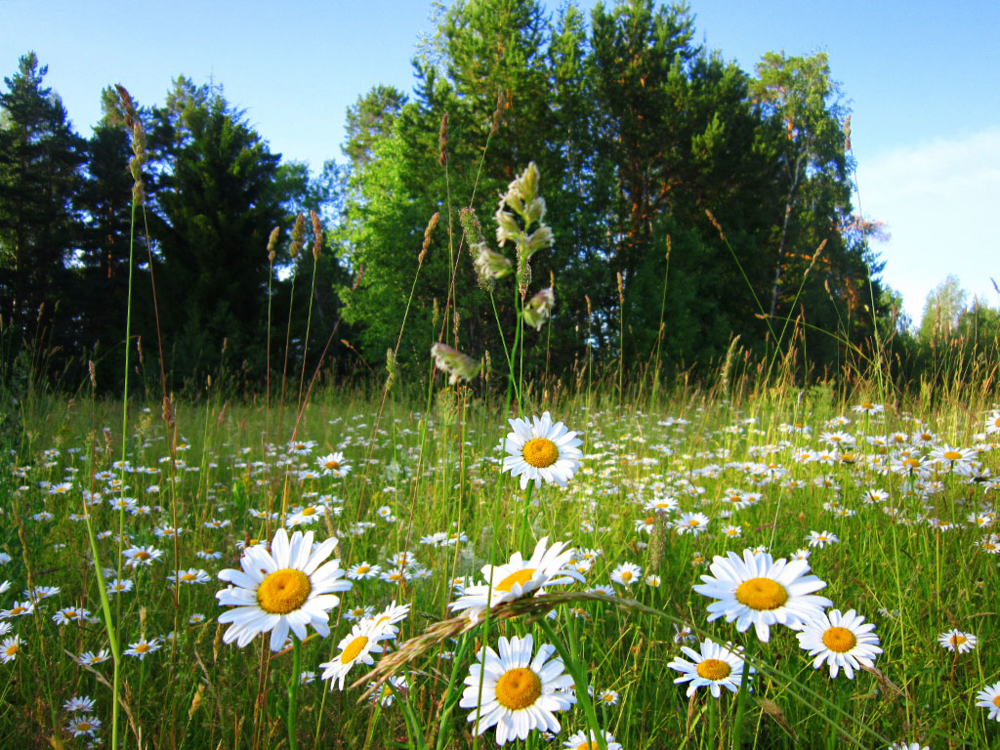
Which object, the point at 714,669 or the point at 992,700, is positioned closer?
the point at 714,669

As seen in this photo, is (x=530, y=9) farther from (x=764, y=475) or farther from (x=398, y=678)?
(x=398, y=678)

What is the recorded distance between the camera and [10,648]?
142 cm

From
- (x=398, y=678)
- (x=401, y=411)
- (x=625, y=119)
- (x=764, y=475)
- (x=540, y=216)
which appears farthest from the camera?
(x=625, y=119)

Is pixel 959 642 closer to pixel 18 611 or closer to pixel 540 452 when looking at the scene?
pixel 540 452

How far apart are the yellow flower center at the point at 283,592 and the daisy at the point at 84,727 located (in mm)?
938

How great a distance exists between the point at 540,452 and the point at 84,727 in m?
1.21

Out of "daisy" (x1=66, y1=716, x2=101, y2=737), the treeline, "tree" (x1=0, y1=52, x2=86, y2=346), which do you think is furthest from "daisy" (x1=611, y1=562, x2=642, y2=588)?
"tree" (x1=0, y1=52, x2=86, y2=346)

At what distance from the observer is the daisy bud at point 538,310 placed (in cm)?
56

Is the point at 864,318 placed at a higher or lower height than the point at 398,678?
higher

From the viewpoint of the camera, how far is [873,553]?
2023 mm

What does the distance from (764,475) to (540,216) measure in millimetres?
2464

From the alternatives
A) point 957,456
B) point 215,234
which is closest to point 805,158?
point 215,234

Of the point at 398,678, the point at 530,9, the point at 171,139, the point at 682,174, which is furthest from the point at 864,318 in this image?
the point at 171,139

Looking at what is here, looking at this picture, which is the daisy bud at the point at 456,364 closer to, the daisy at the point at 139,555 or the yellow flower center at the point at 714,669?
the yellow flower center at the point at 714,669
